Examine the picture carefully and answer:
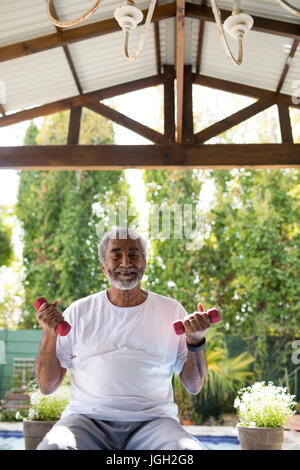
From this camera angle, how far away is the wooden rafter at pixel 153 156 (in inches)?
156

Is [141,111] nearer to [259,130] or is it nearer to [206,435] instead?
[259,130]

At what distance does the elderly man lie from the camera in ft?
5.36

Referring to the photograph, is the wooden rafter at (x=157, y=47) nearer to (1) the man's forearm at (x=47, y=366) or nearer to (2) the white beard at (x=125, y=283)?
(2) the white beard at (x=125, y=283)

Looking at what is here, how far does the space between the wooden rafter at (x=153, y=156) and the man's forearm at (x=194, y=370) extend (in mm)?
2341

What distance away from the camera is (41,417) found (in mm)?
3414

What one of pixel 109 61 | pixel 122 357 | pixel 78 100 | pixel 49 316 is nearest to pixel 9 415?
pixel 78 100

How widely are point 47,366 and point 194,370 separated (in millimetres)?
513

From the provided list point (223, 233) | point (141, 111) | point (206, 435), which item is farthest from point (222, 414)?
point (141, 111)

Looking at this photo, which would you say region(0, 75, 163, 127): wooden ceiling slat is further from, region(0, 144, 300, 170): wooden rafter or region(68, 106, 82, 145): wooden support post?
region(0, 144, 300, 170): wooden rafter

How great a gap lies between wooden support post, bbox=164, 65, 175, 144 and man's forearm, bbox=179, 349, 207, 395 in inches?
98.6

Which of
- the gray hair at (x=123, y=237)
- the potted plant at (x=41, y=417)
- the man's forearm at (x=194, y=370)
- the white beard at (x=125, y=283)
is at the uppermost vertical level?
the gray hair at (x=123, y=237)

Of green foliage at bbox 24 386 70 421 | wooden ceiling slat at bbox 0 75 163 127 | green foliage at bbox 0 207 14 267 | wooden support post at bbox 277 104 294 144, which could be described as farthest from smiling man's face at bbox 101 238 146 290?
green foliage at bbox 0 207 14 267

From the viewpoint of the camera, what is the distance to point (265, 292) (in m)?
7.09

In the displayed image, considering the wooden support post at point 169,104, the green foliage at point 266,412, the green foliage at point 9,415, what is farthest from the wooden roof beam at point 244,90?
the green foliage at point 9,415
